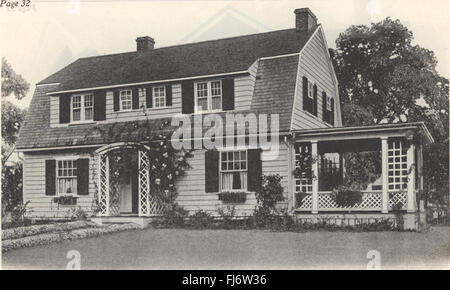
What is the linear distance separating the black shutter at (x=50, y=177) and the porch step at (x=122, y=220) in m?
2.76

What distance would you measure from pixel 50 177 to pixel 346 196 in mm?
11243

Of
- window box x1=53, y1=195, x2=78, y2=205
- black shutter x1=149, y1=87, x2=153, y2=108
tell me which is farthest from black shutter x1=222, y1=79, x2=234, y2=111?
window box x1=53, y1=195, x2=78, y2=205

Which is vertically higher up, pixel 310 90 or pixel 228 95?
pixel 310 90

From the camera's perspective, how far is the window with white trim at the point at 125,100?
2214 centimetres

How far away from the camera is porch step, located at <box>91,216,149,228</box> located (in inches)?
791

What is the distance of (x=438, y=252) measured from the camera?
13.5m

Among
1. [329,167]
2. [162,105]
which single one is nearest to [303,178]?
[329,167]

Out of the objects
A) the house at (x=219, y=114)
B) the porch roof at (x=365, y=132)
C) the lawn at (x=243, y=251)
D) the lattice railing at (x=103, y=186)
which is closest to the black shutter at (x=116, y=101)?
the house at (x=219, y=114)

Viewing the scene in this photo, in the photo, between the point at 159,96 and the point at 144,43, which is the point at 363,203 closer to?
the point at 159,96

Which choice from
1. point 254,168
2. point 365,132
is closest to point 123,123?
point 254,168

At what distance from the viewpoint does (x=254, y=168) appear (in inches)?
760

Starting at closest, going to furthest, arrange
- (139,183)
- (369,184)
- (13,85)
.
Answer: (369,184) → (139,183) → (13,85)
